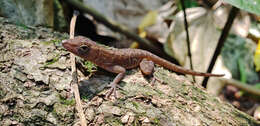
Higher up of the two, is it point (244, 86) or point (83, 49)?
point (83, 49)

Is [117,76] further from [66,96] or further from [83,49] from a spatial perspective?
[66,96]

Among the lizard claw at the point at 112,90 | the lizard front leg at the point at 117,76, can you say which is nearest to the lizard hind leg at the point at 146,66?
the lizard front leg at the point at 117,76

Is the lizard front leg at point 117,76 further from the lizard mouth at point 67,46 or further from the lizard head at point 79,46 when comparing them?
the lizard mouth at point 67,46

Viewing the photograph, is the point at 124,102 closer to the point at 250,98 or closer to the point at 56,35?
the point at 56,35

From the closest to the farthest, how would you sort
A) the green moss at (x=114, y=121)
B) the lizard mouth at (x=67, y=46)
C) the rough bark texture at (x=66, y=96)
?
the rough bark texture at (x=66, y=96) → the green moss at (x=114, y=121) → the lizard mouth at (x=67, y=46)

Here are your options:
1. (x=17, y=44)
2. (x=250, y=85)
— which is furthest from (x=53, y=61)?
(x=250, y=85)

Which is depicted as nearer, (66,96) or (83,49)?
(66,96)

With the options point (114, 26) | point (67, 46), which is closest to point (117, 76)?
point (67, 46)
